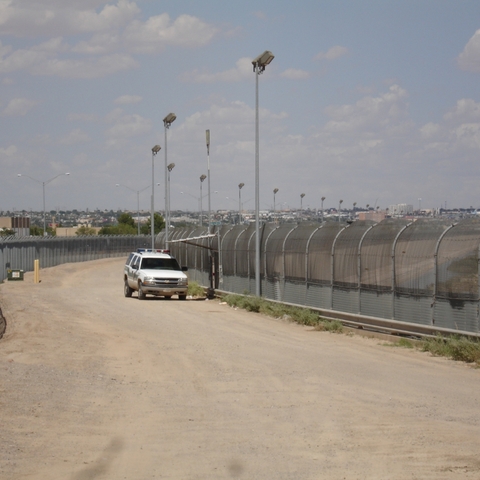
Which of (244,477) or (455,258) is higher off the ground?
(455,258)

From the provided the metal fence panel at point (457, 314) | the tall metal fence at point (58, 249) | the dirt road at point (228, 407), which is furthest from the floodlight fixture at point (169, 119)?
the metal fence panel at point (457, 314)

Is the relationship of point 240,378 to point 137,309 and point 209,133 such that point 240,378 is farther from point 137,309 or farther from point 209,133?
point 209,133

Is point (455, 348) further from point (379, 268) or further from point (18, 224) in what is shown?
point (18, 224)

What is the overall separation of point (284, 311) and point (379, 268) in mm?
5787

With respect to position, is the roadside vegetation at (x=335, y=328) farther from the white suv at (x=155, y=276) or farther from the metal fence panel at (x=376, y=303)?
the white suv at (x=155, y=276)

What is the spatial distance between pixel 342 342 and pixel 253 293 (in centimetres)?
1120

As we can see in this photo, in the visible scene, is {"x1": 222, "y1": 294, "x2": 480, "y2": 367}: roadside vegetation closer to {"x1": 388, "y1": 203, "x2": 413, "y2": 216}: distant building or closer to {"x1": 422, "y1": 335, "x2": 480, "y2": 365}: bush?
{"x1": 422, "y1": 335, "x2": 480, "y2": 365}: bush

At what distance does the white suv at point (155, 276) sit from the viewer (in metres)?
33.5

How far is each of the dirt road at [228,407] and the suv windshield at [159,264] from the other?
1211cm

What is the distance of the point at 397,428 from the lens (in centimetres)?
1041

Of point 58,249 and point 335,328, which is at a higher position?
point 58,249

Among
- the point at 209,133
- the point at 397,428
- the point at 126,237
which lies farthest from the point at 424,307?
the point at 126,237

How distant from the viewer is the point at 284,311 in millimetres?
26422

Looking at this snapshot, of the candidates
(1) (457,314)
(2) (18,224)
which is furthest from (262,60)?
(2) (18,224)
